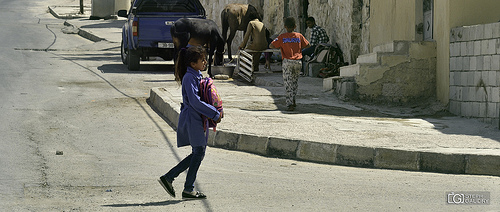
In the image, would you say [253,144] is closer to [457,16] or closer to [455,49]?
[455,49]

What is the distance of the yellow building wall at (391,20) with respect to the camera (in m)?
13.3

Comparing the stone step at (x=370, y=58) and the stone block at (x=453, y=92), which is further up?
the stone step at (x=370, y=58)

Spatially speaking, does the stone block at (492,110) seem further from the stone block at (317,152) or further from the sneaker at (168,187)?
the sneaker at (168,187)

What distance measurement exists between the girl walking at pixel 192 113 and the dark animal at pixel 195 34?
7.25 meters

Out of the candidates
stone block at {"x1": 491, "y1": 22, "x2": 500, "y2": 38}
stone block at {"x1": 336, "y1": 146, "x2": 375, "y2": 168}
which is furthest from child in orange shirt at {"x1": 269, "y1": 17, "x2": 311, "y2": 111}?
stone block at {"x1": 336, "y1": 146, "x2": 375, "y2": 168}

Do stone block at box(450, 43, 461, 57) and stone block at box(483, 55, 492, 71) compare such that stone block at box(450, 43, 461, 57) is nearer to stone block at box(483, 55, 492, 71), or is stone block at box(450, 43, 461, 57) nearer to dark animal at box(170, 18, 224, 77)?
stone block at box(483, 55, 492, 71)

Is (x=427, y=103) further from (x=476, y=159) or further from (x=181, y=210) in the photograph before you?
(x=181, y=210)

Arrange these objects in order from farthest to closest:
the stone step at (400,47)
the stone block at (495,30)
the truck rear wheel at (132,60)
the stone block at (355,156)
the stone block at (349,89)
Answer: the truck rear wheel at (132,60) → the stone block at (349,89) → the stone step at (400,47) → the stone block at (495,30) → the stone block at (355,156)

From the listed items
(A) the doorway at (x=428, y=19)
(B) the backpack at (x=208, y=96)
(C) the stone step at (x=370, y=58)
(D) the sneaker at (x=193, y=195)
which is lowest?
(D) the sneaker at (x=193, y=195)

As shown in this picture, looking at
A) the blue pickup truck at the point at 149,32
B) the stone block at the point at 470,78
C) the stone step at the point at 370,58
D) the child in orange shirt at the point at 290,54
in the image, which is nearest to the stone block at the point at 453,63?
the stone block at the point at 470,78

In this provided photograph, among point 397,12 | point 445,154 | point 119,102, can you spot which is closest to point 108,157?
point 445,154

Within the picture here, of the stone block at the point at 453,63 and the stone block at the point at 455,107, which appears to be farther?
the stone block at the point at 453,63

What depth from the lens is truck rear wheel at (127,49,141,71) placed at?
17797 millimetres

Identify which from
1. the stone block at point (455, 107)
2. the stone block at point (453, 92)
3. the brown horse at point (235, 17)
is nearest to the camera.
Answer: the stone block at point (455, 107)
